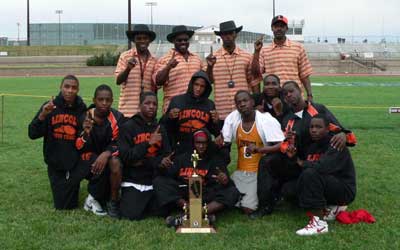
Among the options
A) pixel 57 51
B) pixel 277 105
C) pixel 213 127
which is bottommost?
pixel 213 127

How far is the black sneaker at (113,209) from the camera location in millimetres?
6125

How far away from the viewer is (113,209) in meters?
6.16

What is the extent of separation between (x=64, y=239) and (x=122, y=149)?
4.21 ft

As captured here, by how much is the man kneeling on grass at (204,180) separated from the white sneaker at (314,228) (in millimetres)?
901

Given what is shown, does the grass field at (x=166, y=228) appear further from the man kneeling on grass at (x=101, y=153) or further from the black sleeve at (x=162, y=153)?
the black sleeve at (x=162, y=153)

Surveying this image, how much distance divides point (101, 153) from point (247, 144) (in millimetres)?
1634

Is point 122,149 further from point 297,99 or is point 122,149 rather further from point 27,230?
point 297,99

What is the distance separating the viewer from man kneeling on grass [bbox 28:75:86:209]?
21.1ft

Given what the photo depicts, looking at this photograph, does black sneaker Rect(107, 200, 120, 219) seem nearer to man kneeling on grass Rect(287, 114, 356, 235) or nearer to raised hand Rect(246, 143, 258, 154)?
raised hand Rect(246, 143, 258, 154)

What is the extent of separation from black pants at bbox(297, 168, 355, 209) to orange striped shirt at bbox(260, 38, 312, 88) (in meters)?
2.08

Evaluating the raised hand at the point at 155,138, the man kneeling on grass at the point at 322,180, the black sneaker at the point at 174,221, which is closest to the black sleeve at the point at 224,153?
the raised hand at the point at 155,138

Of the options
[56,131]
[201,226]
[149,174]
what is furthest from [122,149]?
[201,226]

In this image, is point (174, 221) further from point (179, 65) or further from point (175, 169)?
point (179, 65)

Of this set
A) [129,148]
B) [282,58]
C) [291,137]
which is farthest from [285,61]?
[129,148]
